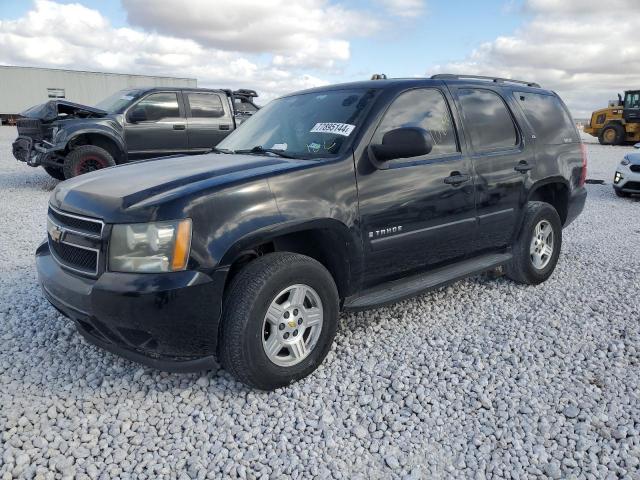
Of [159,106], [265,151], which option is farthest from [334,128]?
[159,106]

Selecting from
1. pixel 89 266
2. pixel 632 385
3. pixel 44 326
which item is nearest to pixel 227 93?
pixel 44 326

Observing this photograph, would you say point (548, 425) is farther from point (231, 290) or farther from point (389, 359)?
point (231, 290)

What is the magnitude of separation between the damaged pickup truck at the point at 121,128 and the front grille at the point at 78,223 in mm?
6200

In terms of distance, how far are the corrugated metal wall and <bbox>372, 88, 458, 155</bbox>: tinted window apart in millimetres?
33183

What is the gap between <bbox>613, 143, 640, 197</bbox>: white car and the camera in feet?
A: 32.4

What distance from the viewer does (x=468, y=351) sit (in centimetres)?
346

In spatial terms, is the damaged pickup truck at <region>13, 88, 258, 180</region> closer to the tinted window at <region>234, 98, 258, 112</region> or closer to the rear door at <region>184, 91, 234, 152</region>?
the rear door at <region>184, 91, 234, 152</region>

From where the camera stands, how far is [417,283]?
3.63 m

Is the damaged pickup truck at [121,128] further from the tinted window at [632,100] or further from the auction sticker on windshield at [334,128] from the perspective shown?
the tinted window at [632,100]

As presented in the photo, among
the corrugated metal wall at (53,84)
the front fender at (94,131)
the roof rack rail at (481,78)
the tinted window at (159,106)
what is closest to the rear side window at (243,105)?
the tinted window at (159,106)

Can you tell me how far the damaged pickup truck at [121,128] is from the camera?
8.98 metres

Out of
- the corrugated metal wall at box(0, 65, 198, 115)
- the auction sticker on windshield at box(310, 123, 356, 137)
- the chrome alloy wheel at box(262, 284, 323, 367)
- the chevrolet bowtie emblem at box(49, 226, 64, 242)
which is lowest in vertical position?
the chrome alloy wheel at box(262, 284, 323, 367)

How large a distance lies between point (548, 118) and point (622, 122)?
947 inches

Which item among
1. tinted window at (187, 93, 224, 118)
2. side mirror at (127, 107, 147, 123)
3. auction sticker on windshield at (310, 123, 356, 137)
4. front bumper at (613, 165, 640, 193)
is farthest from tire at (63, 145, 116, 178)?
front bumper at (613, 165, 640, 193)
